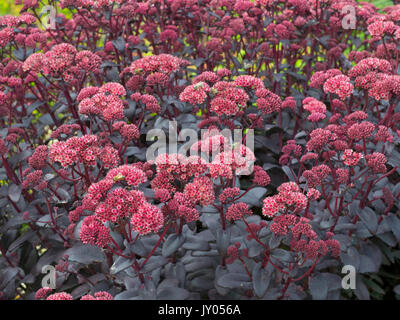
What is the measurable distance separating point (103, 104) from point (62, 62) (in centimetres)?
53

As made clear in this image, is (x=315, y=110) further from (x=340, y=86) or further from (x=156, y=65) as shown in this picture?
(x=156, y=65)

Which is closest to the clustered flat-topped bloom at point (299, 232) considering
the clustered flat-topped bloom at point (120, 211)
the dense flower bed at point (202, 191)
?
the dense flower bed at point (202, 191)

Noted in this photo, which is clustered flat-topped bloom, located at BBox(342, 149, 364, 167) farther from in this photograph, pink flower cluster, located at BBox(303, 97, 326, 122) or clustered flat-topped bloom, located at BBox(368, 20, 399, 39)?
clustered flat-topped bloom, located at BBox(368, 20, 399, 39)

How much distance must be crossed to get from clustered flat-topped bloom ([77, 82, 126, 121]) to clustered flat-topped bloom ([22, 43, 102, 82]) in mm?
266

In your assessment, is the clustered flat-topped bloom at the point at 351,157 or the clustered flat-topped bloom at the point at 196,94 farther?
the clustered flat-topped bloom at the point at 196,94

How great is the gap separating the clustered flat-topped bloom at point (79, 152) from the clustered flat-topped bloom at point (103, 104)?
0.25 m

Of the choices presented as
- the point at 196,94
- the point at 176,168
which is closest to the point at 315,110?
the point at 196,94

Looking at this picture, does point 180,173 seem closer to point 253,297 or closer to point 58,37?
point 253,297

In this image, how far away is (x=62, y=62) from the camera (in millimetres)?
2713

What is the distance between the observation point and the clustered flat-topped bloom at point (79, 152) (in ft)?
6.82

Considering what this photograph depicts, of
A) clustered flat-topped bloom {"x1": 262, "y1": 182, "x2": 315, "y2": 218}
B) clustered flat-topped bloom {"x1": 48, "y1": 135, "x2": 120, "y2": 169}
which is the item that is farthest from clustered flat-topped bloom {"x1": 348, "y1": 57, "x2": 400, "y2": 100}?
clustered flat-topped bloom {"x1": 48, "y1": 135, "x2": 120, "y2": 169}

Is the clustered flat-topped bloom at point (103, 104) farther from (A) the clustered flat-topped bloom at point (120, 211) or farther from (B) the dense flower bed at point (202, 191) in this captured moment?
(A) the clustered flat-topped bloom at point (120, 211)
